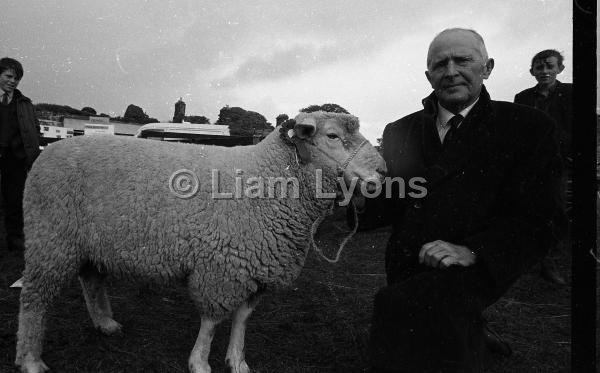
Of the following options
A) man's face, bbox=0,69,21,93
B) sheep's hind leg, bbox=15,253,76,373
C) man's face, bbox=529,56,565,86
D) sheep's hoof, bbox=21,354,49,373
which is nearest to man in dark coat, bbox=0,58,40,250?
man's face, bbox=0,69,21,93

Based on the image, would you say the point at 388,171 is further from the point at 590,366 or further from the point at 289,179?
the point at 590,366

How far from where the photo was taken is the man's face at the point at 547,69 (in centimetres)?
403

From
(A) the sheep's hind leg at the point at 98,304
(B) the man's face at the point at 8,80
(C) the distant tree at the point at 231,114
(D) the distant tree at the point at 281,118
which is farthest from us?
(C) the distant tree at the point at 231,114

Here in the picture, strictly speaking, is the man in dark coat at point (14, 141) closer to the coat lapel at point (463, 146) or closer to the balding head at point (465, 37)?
the balding head at point (465, 37)

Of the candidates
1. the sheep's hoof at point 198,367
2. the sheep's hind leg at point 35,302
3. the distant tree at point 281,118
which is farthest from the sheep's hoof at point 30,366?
the distant tree at point 281,118

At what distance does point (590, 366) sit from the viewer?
1.13 meters

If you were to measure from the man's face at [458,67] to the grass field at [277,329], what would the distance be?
1.87 meters

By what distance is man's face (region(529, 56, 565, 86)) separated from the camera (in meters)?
4.03

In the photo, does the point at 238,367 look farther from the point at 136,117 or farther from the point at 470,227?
the point at 136,117

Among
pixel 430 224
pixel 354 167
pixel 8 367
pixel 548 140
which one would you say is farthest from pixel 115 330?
pixel 548 140

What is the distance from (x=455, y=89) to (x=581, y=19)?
2.73 ft

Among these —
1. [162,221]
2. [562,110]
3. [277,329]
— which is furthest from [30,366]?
[562,110]

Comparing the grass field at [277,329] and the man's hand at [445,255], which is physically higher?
the man's hand at [445,255]

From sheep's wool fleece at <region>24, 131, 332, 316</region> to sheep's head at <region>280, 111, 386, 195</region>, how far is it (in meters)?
0.14
